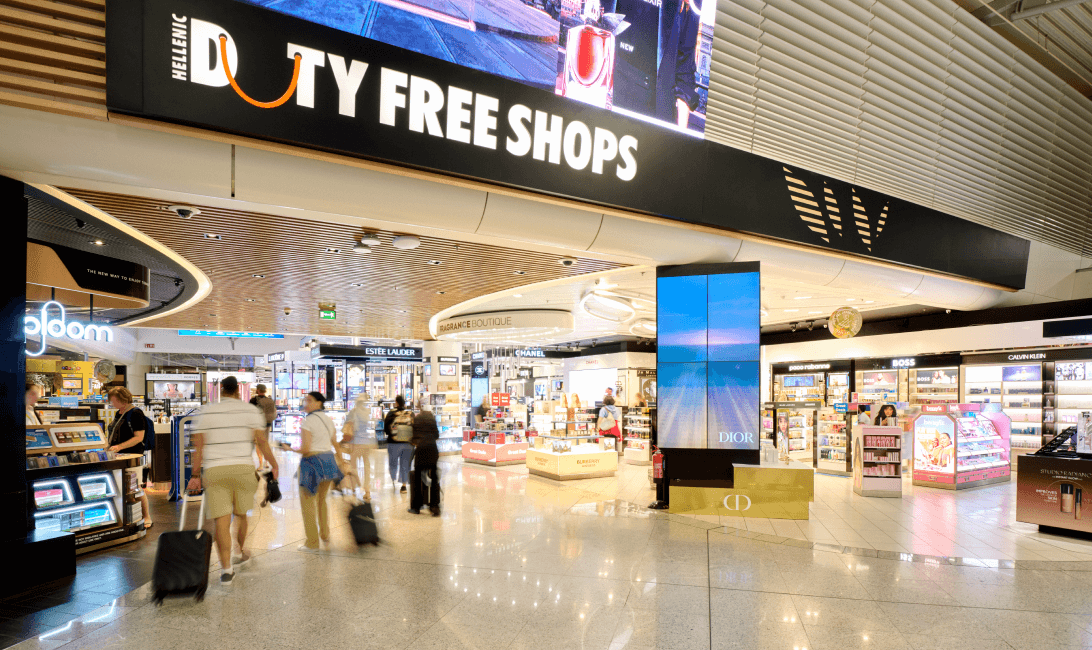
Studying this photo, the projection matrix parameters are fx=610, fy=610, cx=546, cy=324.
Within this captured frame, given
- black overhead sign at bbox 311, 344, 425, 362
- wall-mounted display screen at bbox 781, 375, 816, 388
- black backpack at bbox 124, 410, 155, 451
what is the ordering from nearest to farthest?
black backpack at bbox 124, 410, 155, 451 < wall-mounted display screen at bbox 781, 375, 816, 388 < black overhead sign at bbox 311, 344, 425, 362

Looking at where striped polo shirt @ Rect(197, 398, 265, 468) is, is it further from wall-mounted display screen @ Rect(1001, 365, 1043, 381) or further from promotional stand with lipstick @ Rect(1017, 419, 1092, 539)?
wall-mounted display screen @ Rect(1001, 365, 1043, 381)

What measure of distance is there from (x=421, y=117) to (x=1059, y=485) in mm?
8233

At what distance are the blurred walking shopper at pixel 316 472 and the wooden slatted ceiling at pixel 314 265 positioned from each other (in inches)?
91.3

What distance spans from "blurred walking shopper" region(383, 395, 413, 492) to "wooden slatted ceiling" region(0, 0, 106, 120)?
19.7 ft

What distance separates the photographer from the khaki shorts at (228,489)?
191 inches

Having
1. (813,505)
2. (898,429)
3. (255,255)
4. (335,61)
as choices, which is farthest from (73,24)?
(898,429)

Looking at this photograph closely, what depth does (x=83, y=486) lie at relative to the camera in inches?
235

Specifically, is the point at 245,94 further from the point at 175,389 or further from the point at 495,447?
the point at 175,389

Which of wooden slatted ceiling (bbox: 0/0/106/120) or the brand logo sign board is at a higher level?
wooden slatted ceiling (bbox: 0/0/106/120)

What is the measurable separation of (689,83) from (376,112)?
3.96 meters

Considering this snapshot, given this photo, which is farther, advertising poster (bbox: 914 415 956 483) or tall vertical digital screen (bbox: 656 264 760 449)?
advertising poster (bbox: 914 415 956 483)

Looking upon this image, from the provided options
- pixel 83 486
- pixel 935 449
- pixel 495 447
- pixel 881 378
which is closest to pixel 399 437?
pixel 495 447

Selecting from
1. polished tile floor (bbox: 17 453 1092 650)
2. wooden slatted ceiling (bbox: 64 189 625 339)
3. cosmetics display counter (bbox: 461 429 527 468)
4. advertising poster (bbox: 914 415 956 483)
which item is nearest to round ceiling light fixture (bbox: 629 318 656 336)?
cosmetics display counter (bbox: 461 429 527 468)

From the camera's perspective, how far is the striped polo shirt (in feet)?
16.0
